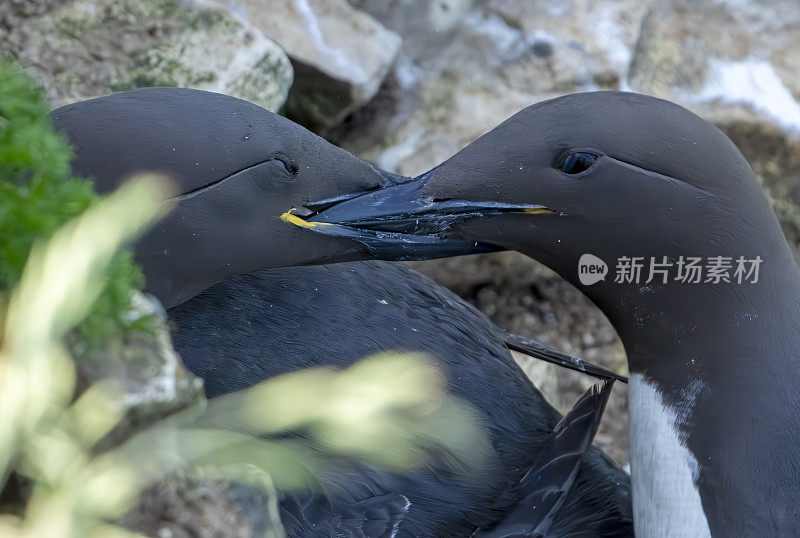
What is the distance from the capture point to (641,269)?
2367mm

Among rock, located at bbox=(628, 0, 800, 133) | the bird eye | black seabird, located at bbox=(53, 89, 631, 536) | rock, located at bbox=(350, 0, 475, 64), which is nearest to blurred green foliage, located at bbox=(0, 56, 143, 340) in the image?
black seabird, located at bbox=(53, 89, 631, 536)

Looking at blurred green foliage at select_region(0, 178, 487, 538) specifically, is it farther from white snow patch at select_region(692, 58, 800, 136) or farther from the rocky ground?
white snow patch at select_region(692, 58, 800, 136)

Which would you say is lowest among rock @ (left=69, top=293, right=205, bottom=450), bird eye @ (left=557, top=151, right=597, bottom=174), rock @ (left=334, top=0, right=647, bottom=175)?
rock @ (left=334, top=0, right=647, bottom=175)

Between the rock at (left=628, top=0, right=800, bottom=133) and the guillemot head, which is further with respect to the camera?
the rock at (left=628, top=0, right=800, bottom=133)

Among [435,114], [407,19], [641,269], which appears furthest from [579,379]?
[641,269]

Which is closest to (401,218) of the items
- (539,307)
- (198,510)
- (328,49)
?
(198,510)

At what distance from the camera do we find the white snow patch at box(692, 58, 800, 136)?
471 cm

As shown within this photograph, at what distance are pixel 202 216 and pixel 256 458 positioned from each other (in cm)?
72

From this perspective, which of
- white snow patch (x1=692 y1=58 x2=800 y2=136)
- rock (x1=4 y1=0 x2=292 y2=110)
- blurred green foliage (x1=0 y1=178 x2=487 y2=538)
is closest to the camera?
blurred green foliage (x1=0 y1=178 x2=487 y2=538)

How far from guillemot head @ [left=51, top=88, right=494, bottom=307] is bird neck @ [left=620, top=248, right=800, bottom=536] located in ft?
2.38

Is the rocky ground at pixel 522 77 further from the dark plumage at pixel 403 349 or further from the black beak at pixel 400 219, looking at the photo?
the black beak at pixel 400 219

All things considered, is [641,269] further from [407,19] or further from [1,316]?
[407,19]

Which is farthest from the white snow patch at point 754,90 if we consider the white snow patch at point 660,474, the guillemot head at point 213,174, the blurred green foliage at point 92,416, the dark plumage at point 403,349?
the blurred green foliage at point 92,416

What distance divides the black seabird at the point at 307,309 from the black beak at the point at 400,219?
0.6 inches
